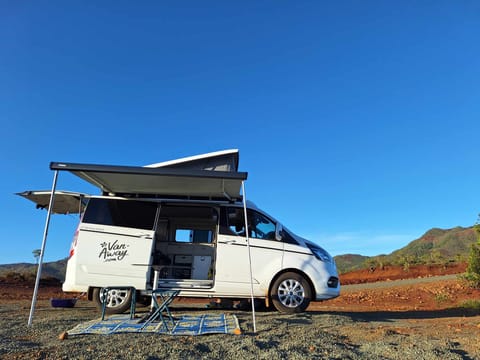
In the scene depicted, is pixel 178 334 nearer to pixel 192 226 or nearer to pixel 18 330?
pixel 18 330

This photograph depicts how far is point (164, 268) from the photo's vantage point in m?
8.99

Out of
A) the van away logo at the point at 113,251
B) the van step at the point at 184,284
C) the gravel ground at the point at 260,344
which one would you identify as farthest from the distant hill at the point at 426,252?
the van away logo at the point at 113,251

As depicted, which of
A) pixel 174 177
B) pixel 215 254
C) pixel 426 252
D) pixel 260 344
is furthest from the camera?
pixel 426 252

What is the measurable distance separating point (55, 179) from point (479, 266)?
36.3ft

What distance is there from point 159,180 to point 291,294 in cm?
339

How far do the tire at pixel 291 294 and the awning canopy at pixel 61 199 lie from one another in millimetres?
4314

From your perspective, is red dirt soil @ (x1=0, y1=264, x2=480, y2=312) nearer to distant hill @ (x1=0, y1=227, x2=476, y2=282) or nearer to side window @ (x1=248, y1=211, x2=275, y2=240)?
side window @ (x1=248, y1=211, x2=275, y2=240)

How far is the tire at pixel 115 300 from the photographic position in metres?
7.62

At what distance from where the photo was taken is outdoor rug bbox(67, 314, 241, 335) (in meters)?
5.22

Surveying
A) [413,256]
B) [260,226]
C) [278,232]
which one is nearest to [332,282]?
[278,232]

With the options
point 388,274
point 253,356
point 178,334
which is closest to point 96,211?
point 178,334

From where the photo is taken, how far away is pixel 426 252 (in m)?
36.7

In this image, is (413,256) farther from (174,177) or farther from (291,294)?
(174,177)

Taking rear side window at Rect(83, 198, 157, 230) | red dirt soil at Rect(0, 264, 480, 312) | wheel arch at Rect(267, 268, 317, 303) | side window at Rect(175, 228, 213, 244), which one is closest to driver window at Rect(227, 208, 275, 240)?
wheel arch at Rect(267, 268, 317, 303)
